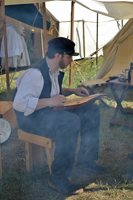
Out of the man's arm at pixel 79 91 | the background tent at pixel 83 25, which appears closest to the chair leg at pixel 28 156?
the man's arm at pixel 79 91

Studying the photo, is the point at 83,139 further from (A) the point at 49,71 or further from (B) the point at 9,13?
(B) the point at 9,13

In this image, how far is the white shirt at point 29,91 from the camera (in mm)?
1764

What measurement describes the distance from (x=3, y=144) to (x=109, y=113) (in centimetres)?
189

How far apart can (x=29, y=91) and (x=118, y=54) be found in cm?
376

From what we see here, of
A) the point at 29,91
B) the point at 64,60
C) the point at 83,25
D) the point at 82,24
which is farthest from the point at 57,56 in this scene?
the point at 82,24

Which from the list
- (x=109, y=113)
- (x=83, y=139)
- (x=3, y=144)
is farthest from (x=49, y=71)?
(x=109, y=113)

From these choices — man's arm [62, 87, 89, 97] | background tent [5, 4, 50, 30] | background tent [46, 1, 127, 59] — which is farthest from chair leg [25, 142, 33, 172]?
background tent [46, 1, 127, 59]

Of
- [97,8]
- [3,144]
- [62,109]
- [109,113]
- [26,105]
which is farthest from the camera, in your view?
[109,113]

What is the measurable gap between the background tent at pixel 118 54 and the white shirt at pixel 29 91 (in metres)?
3.49

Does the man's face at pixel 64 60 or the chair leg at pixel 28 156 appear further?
the chair leg at pixel 28 156

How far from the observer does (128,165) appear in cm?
234

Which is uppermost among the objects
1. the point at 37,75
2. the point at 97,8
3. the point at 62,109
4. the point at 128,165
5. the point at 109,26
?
the point at 109,26

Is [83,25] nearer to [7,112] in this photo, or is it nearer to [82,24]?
[82,24]

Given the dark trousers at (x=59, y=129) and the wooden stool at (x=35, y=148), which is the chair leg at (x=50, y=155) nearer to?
the wooden stool at (x=35, y=148)
